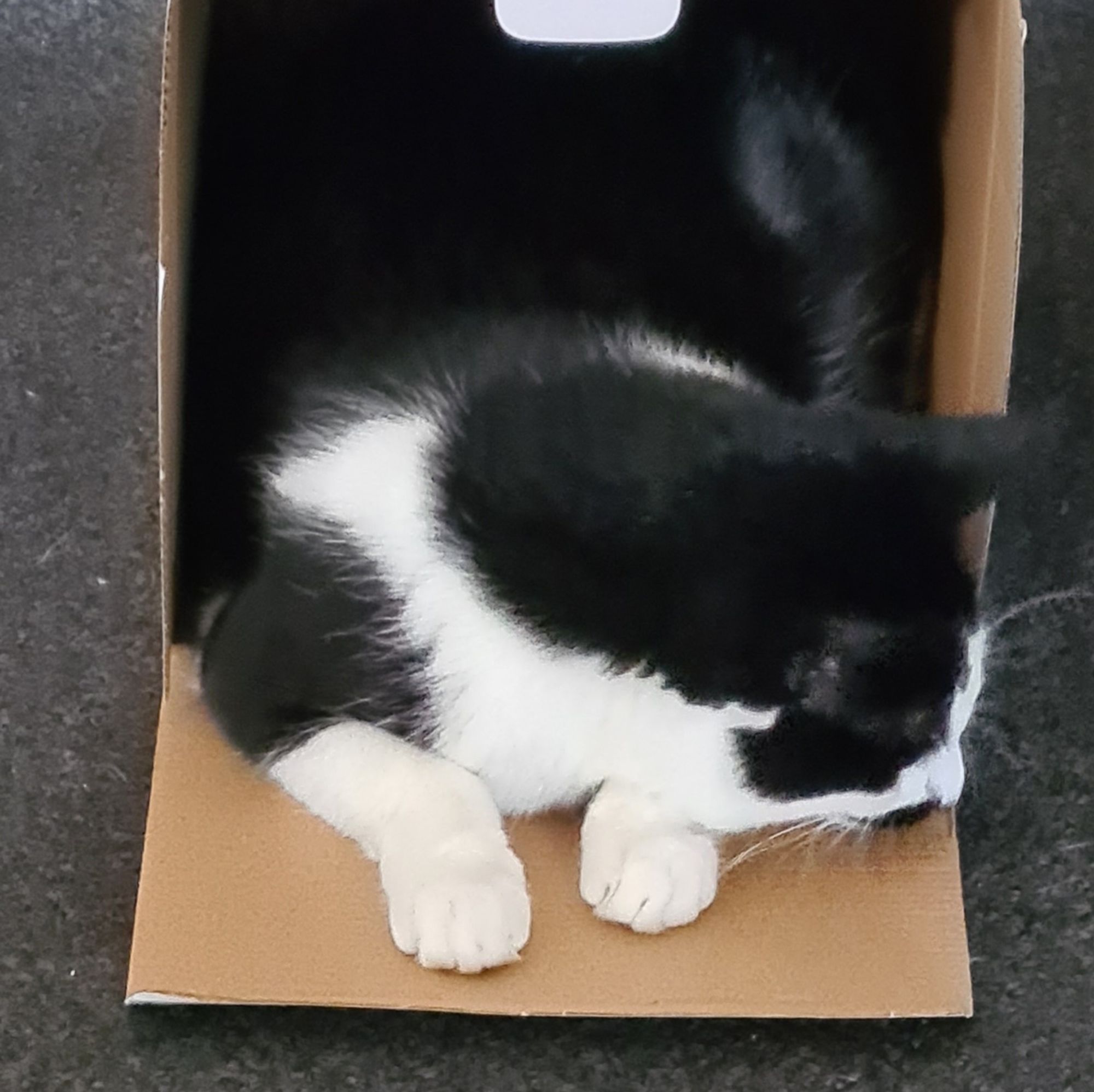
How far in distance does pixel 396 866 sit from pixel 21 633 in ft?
1.39

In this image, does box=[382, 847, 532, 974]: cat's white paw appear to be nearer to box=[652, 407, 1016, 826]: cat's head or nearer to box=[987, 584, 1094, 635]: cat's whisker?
box=[652, 407, 1016, 826]: cat's head

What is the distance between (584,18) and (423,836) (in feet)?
1.83

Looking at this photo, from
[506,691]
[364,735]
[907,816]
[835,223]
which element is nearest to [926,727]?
[907,816]

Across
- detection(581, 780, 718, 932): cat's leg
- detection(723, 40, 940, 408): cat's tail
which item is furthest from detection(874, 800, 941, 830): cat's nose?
A: detection(723, 40, 940, 408): cat's tail

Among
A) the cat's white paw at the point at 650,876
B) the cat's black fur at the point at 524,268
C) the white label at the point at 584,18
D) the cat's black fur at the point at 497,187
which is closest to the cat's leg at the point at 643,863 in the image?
the cat's white paw at the point at 650,876

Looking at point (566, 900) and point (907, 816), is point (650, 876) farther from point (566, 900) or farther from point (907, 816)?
point (907, 816)

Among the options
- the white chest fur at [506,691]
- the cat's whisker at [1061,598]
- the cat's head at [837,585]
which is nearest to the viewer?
the cat's head at [837,585]

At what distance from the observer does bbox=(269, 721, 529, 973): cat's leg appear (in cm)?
92

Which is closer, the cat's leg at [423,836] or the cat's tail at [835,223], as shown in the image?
the cat's leg at [423,836]

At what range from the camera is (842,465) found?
31.2 inches

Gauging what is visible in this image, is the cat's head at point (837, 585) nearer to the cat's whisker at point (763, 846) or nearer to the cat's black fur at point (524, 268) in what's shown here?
the cat's black fur at point (524, 268)

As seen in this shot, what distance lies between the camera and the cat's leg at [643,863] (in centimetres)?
96

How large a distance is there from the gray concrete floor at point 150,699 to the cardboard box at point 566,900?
0.15 ft

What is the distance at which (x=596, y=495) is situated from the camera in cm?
78
